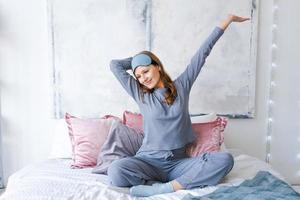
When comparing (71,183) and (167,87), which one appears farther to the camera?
(167,87)

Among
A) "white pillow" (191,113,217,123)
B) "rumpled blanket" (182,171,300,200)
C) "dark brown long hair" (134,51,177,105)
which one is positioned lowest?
"rumpled blanket" (182,171,300,200)

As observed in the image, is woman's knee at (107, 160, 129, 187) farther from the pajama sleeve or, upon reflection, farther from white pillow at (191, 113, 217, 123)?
white pillow at (191, 113, 217, 123)

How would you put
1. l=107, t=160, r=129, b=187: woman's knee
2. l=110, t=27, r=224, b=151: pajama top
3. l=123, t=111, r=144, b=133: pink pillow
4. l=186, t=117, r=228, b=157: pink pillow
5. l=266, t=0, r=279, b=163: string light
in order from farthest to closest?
l=266, t=0, r=279, b=163: string light
l=123, t=111, r=144, b=133: pink pillow
l=186, t=117, r=228, b=157: pink pillow
l=110, t=27, r=224, b=151: pajama top
l=107, t=160, r=129, b=187: woman's knee

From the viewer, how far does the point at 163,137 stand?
1751 millimetres

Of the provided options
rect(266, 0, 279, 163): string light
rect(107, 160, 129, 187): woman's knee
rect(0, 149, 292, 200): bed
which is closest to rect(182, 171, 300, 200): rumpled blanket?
rect(0, 149, 292, 200): bed

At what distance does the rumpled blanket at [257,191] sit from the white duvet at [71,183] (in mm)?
96

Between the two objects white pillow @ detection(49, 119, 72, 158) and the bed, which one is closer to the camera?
the bed

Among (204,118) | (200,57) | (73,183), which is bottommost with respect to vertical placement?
(73,183)

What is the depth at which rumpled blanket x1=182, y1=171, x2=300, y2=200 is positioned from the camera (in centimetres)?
130

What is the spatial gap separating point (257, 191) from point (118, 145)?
2.62ft

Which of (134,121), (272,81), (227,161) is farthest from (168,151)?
(272,81)

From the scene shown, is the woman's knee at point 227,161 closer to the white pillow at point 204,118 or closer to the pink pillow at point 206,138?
the pink pillow at point 206,138

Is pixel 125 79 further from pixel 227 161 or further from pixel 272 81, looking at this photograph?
pixel 272 81

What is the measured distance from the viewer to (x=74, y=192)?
4.69 feet
